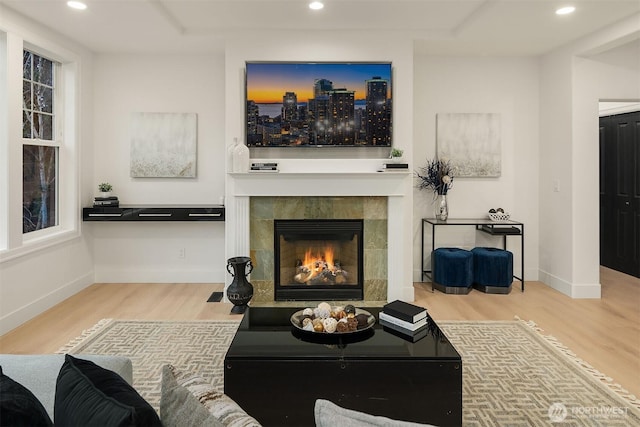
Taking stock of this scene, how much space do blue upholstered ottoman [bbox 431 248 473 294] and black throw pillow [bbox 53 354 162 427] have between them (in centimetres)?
397

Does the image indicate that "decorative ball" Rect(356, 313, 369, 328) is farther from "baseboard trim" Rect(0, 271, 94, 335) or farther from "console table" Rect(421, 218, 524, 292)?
"baseboard trim" Rect(0, 271, 94, 335)

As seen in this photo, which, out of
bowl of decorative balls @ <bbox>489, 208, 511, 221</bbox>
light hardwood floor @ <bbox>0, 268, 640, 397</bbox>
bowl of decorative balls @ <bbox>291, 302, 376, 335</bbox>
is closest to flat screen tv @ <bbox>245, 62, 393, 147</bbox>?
bowl of decorative balls @ <bbox>489, 208, 511, 221</bbox>

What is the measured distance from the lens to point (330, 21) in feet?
12.8

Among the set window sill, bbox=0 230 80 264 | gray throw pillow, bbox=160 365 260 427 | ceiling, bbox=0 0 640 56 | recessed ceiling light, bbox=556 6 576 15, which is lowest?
gray throw pillow, bbox=160 365 260 427

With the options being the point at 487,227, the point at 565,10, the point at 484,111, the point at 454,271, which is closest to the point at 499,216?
the point at 487,227

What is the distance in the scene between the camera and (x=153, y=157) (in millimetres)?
4805

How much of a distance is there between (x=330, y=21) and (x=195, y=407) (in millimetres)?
3738

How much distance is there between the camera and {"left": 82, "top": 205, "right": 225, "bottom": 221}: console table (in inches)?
177

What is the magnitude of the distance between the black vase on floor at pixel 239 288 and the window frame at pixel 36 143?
1.74 meters

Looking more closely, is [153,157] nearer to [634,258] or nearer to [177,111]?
[177,111]

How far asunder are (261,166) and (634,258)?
15.4 ft

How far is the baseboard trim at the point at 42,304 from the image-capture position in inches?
133

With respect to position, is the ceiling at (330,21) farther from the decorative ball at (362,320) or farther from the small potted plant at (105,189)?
the decorative ball at (362,320)

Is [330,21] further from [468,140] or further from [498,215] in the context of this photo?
[498,215]
